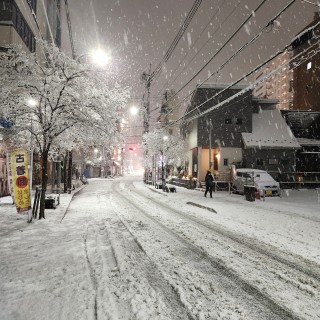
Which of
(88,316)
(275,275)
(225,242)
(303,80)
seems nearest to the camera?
(88,316)

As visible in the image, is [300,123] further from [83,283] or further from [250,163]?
[83,283]

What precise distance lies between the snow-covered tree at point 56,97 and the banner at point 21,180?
1.97ft

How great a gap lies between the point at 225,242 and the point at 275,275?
101 inches

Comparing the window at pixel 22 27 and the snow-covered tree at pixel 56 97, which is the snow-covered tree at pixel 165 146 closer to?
the window at pixel 22 27

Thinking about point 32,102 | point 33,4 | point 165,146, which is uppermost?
point 33,4

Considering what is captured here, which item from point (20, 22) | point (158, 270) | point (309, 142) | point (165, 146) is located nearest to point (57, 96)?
point (158, 270)

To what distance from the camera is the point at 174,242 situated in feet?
27.2

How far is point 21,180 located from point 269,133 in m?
26.8

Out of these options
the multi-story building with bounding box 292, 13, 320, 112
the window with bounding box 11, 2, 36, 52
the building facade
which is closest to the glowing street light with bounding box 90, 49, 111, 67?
the window with bounding box 11, 2, 36, 52

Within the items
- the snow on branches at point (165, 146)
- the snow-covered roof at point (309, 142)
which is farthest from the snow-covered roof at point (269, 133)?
the snow on branches at point (165, 146)

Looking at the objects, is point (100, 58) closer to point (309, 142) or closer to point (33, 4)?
point (33, 4)

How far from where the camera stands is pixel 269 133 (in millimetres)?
31406

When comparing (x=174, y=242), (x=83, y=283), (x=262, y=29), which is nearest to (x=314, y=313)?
(x=83, y=283)

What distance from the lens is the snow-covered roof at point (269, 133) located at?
30.2 m
